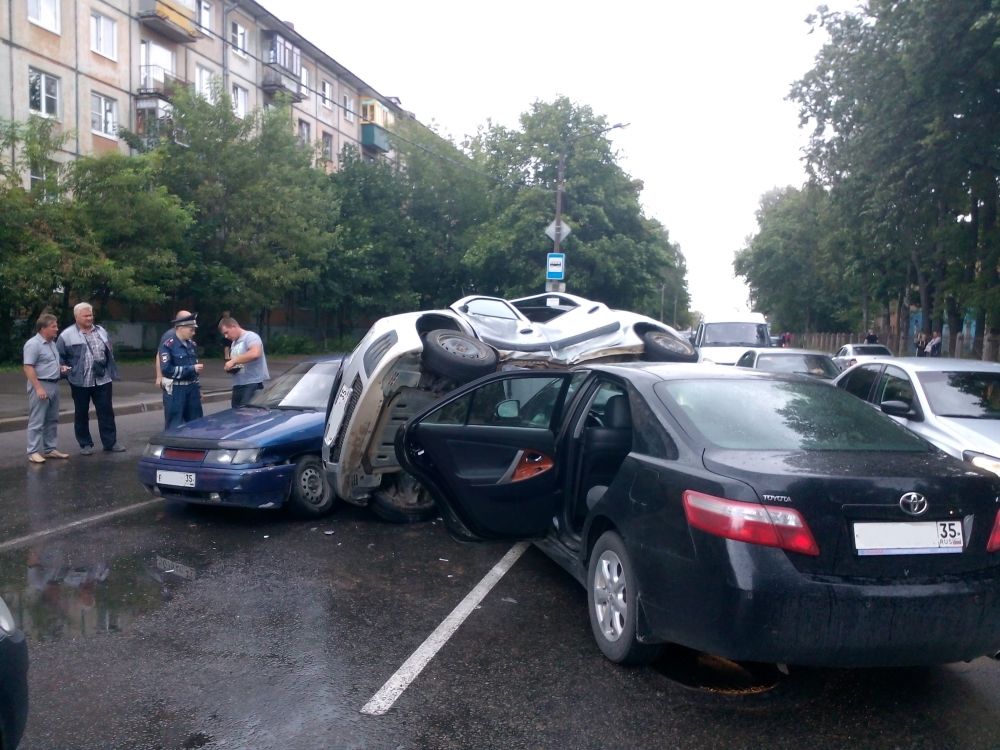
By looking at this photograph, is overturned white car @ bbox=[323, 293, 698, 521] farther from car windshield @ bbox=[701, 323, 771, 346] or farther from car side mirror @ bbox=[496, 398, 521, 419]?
car windshield @ bbox=[701, 323, 771, 346]

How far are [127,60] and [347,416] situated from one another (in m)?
A: 30.1

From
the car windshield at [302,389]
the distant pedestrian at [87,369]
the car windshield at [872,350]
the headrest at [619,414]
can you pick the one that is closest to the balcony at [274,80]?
the car windshield at [872,350]

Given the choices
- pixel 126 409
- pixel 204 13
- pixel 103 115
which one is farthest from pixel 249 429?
pixel 204 13

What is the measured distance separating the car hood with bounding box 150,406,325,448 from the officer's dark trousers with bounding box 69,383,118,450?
325 centimetres

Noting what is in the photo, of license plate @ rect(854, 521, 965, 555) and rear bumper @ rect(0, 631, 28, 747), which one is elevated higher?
license plate @ rect(854, 521, 965, 555)

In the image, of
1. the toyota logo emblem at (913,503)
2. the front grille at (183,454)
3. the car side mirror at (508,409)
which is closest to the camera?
the toyota logo emblem at (913,503)

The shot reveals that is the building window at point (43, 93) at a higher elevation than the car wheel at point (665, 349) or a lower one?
higher

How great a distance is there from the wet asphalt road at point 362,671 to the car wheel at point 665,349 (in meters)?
2.83

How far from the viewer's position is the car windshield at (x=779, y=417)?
4.10 m

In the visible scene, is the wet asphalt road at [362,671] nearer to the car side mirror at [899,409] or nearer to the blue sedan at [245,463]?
the blue sedan at [245,463]

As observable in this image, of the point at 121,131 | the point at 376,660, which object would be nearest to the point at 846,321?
the point at 121,131

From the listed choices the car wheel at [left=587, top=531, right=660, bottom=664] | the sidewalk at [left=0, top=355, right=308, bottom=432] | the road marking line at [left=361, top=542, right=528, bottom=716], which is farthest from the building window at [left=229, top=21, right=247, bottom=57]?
the car wheel at [left=587, top=531, right=660, bottom=664]

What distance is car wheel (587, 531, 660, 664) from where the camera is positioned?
13.4ft

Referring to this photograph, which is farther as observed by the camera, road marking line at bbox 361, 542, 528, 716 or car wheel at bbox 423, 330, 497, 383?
car wheel at bbox 423, 330, 497, 383
